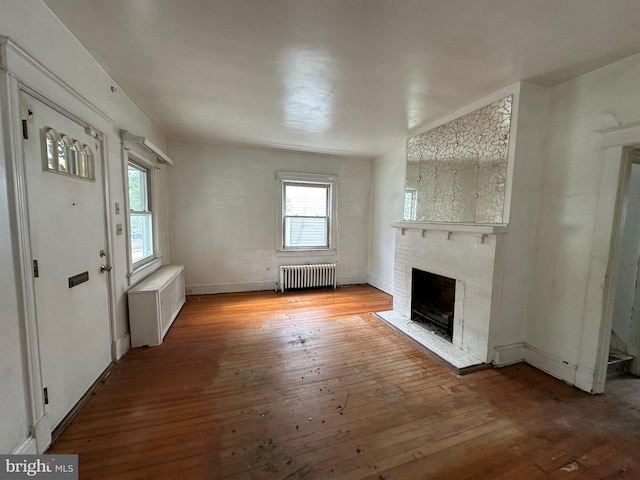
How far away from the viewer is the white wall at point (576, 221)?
2084mm

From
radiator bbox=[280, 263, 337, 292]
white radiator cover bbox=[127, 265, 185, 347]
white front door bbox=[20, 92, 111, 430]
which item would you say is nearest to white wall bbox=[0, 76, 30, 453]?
white front door bbox=[20, 92, 111, 430]

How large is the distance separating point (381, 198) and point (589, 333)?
11.8 feet

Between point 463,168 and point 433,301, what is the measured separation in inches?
70.9

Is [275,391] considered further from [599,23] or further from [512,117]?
[599,23]

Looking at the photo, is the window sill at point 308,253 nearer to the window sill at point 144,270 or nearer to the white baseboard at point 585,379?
the window sill at point 144,270

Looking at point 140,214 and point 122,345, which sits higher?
point 140,214

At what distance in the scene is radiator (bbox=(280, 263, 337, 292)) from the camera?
5.00 metres

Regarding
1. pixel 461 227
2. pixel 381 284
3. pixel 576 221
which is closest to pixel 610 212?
pixel 576 221

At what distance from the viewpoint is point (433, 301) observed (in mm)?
3633

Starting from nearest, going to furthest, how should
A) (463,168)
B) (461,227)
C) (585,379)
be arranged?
(585,379), (461,227), (463,168)

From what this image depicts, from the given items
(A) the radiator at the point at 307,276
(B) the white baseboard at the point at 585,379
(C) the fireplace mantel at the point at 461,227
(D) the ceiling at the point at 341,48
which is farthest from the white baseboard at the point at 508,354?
(A) the radiator at the point at 307,276

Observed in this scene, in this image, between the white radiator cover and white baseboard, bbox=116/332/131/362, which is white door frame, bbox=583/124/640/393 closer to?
the white radiator cover

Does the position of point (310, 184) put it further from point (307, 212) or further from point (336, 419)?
Result: point (336, 419)

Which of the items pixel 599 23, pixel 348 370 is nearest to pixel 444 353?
pixel 348 370
